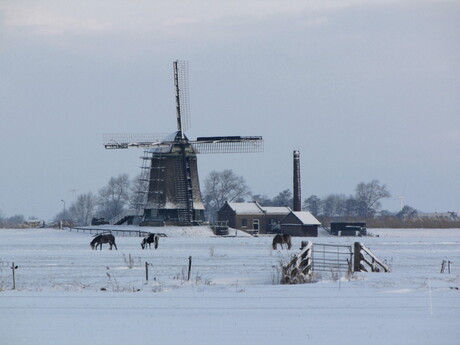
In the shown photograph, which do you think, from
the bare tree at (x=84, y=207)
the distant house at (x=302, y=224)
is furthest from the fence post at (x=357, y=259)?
the bare tree at (x=84, y=207)

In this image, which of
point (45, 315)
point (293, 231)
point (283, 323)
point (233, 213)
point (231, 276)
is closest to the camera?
point (283, 323)

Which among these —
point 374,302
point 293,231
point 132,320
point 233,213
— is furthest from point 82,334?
point 233,213

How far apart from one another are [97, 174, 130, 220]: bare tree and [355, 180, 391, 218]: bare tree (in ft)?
143

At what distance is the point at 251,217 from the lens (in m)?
88.9

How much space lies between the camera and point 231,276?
22156 millimetres

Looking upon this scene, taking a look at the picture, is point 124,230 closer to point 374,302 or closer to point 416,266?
point 416,266

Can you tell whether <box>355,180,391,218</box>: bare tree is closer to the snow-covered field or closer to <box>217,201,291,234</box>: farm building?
<box>217,201,291,234</box>: farm building

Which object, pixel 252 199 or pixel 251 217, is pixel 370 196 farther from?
pixel 251 217

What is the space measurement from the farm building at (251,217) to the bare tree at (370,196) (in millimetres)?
63272

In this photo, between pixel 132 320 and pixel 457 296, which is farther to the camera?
pixel 457 296

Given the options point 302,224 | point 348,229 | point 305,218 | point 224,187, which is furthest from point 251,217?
point 224,187

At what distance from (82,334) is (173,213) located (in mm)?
57030

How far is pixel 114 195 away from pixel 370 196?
4794 cm

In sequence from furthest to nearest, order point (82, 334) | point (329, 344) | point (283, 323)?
1. point (283, 323)
2. point (82, 334)
3. point (329, 344)
